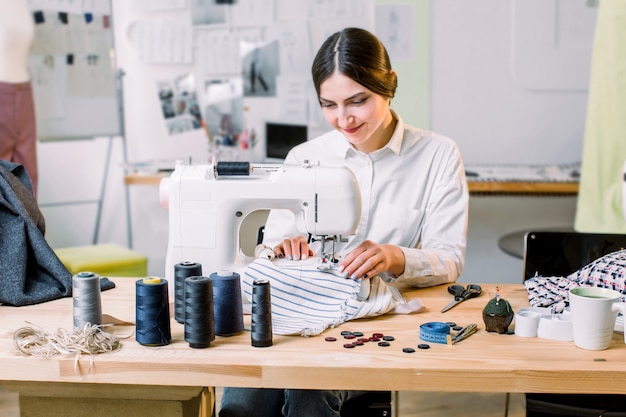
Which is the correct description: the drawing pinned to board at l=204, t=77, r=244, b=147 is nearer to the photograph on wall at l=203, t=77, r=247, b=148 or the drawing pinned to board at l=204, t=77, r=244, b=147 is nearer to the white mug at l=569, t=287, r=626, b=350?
the photograph on wall at l=203, t=77, r=247, b=148

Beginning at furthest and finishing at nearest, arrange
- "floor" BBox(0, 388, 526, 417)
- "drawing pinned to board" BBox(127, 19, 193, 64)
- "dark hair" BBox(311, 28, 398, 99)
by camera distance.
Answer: "drawing pinned to board" BBox(127, 19, 193, 64) → "floor" BBox(0, 388, 526, 417) → "dark hair" BBox(311, 28, 398, 99)

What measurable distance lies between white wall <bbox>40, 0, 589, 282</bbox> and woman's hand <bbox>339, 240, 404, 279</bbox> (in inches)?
94.3

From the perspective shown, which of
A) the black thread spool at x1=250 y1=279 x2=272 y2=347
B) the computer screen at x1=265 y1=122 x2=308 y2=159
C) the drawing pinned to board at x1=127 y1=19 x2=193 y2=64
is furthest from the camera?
the drawing pinned to board at x1=127 y1=19 x2=193 y2=64

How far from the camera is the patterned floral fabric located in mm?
1693

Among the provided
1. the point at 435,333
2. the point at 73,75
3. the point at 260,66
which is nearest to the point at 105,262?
the point at 73,75

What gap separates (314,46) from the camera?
4258 millimetres

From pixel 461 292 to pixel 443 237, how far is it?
11.7 inches

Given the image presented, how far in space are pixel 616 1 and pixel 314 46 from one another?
1661 mm

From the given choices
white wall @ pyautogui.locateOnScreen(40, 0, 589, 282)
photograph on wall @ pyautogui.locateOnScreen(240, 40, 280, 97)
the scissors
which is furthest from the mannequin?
the scissors

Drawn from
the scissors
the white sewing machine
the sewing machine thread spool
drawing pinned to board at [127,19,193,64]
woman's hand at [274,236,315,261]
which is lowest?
the scissors

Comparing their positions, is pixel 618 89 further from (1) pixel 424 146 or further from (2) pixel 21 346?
(2) pixel 21 346

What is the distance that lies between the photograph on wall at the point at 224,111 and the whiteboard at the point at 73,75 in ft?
1.67

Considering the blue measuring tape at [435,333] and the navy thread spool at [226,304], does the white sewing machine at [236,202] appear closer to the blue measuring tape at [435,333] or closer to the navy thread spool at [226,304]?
the navy thread spool at [226,304]

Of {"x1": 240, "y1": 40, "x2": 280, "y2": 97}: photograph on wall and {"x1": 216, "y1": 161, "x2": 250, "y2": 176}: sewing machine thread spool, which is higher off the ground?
{"x1": 240, "y1": 40, "x2": 280, "y2": 97}: photograph on wall
